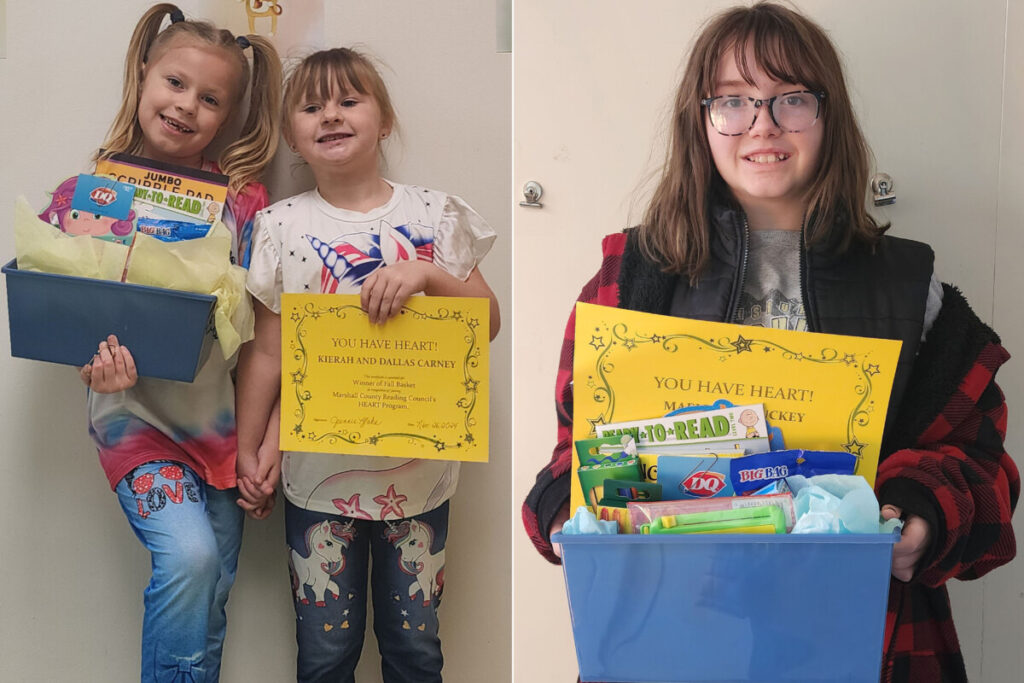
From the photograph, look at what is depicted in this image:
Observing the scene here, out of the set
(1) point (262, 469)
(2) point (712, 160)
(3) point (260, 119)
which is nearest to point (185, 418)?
(1) point (262, 469)

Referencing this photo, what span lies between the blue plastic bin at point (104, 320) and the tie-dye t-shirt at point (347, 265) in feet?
0.49

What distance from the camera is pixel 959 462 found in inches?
32.6

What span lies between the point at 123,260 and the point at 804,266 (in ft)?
3.15

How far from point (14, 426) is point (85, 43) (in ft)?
2.18

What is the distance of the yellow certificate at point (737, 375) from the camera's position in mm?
773

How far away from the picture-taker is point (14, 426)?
5.46 feet

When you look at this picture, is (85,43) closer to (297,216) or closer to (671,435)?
(297,216)

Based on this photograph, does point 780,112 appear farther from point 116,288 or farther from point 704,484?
point 116,288

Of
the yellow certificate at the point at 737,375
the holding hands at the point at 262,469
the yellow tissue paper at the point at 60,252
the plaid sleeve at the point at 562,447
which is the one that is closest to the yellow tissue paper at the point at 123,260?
the yellow tissue paper at the point at 60,252

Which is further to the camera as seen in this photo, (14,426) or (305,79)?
(14,426)

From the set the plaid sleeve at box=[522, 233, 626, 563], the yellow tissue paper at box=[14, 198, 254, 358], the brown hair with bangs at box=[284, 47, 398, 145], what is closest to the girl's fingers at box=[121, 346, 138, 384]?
the yellow tissue paper at box=[14, 198, 254, 358]

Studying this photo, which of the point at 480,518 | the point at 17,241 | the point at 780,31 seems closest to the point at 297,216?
the point at 17,241

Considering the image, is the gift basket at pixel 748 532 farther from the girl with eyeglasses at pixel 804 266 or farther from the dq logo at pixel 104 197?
the dq logo at pixel 104 197

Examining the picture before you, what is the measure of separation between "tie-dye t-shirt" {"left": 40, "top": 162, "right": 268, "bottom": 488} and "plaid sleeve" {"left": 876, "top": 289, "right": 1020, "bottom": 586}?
1045mm
